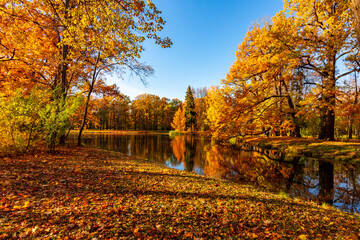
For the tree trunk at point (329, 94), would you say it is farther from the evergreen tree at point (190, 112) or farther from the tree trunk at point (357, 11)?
the evergreen tree at point (190, 112)

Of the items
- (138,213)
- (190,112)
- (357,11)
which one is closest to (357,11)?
(357,11)

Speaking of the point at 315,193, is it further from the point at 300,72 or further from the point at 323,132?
the point at 323,132

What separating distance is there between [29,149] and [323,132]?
25.4 meters

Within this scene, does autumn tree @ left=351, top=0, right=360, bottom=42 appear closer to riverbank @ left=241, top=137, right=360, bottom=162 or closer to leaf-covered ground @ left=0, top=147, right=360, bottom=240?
leaf-covered ground @ left=0, top=147, right=360, bottom=240

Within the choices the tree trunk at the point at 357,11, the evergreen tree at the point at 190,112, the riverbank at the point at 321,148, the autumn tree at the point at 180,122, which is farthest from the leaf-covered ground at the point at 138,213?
the autumn tree at the point at 180,122

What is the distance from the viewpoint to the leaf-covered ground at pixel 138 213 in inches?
103

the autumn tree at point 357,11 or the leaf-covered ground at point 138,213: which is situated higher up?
the autumn tree at point 357,11

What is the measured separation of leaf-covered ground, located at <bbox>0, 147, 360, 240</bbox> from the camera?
8.62ft


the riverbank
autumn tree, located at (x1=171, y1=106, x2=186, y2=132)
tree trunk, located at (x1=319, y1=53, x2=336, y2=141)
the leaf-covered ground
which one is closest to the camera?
the leaf-covered ground

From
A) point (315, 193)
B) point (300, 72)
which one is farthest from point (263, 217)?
point (300, 72)

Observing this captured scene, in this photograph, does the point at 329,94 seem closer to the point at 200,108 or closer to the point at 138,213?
the point at 138,213

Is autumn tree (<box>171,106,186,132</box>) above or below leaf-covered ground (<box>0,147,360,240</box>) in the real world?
above

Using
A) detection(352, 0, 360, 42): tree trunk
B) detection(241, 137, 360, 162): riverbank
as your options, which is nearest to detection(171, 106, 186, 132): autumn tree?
detection(241, 137, 360, 162): riverbank

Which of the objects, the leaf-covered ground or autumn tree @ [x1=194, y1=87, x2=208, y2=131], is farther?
autumn tree @ [x1=194, y1=87, x2=208, y2=131]
